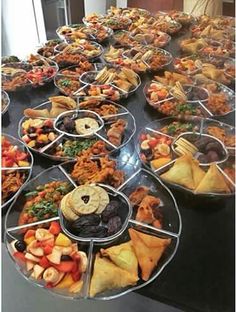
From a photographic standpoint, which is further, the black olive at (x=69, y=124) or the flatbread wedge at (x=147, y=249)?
the black olive at (x=69, y=124)

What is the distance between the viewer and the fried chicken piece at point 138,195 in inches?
26.2

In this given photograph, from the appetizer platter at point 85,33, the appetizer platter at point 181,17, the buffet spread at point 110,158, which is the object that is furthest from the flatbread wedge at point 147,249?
the appetizer platter at point 181,17

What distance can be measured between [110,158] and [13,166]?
0.67 ft

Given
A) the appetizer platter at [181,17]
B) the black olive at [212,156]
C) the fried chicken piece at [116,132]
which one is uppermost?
the appetizer platter at [181,17]

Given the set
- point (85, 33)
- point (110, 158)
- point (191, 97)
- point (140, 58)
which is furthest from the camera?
point (85, 33)

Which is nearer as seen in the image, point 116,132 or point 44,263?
point 44,263

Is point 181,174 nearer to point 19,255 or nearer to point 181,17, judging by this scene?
point 19,255

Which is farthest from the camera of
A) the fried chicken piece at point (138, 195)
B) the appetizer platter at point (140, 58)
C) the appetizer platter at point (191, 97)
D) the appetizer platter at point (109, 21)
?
the appetizer platter at point (109, 21)

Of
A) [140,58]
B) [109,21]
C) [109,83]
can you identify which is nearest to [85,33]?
[109,21]

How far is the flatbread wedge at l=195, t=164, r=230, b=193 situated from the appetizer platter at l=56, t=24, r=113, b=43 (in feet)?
3.03

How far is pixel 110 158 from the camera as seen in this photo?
78 cm

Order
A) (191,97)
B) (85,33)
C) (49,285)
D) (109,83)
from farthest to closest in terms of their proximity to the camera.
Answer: (85,33)
(109,83)
(191,97)
(49,285)

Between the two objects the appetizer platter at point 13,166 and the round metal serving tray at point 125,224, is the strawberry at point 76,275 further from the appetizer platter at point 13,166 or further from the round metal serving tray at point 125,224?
the appetizer platter at point 13,166

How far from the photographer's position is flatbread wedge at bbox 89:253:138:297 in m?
0.52
